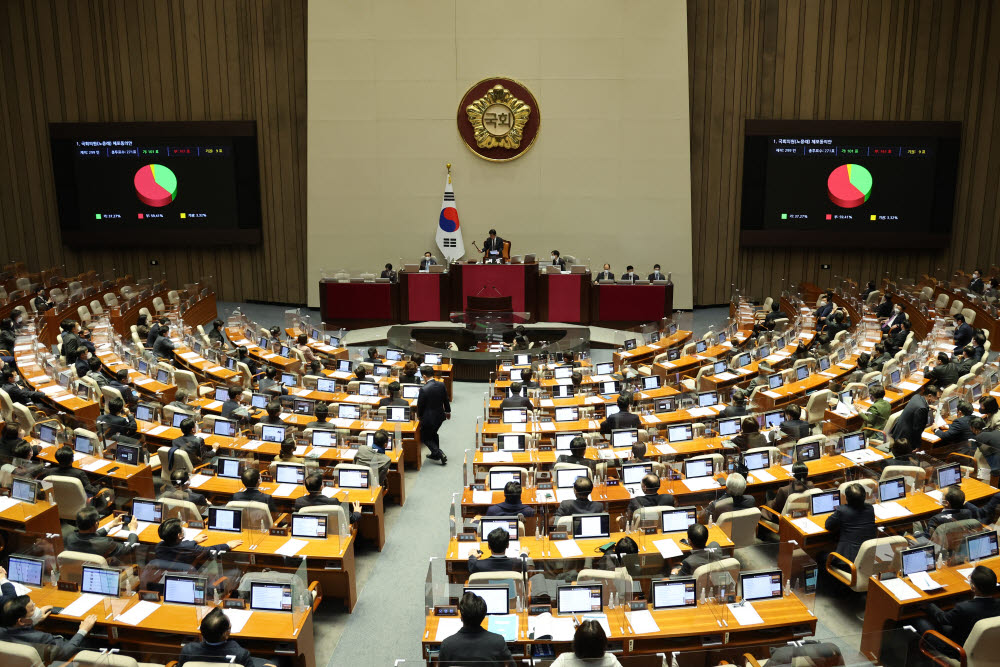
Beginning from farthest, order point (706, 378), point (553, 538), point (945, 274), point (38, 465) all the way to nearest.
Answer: point (945, 274)
point (706, 378)
point (38, 465)
point (553, 538)

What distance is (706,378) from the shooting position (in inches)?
529

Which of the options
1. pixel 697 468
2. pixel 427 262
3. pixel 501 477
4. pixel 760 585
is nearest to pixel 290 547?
pixel 501 477

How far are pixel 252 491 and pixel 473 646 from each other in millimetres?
3709

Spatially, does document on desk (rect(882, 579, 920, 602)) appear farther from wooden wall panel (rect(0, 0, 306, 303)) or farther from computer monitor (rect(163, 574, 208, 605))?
wooden wall panel (rect(0, 0, 306, 303))

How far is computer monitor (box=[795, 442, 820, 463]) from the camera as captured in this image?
9375mm

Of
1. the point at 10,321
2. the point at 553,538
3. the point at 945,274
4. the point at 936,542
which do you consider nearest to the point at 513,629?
the point at 553,538

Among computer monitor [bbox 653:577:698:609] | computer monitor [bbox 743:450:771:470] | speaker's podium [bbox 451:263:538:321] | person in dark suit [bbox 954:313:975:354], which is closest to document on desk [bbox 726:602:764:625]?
computer monitor [bbox 653:577:698:609]

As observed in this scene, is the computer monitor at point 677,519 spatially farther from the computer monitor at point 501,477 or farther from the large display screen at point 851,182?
the large display screen at point 851,182

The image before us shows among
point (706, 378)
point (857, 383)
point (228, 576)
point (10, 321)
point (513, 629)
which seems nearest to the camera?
point (513, 629)

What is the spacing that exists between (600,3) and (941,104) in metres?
9.20

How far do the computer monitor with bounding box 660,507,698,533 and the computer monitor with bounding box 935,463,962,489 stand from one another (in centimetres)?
288

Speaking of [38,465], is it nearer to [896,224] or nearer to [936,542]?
[936,542]

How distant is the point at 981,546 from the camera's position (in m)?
6.90

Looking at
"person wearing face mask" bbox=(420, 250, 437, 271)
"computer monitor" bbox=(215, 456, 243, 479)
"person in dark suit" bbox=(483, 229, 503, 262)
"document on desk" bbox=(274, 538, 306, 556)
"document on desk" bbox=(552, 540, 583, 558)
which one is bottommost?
"document on desk" bbox=(274, 538, 306, 556)
